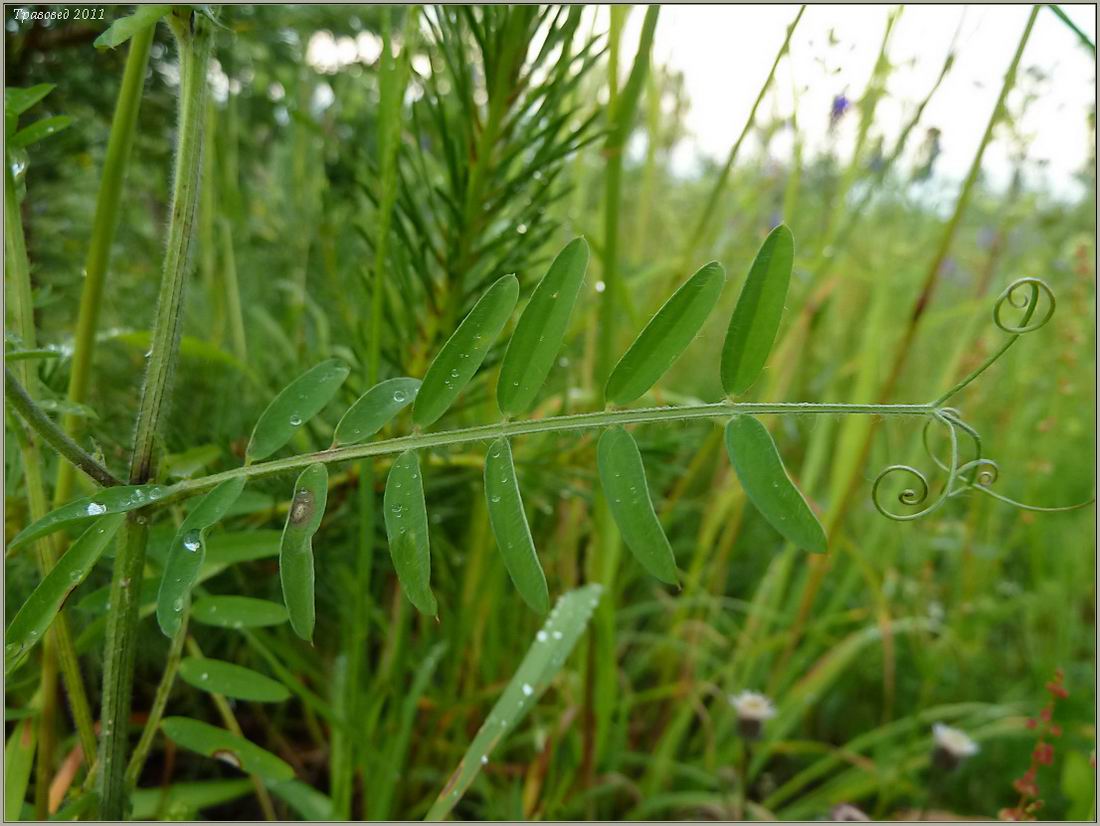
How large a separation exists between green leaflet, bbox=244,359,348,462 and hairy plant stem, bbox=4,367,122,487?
55 mm

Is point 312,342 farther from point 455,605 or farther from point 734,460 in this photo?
point 734,460

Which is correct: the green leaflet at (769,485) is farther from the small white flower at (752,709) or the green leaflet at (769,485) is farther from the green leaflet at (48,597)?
the small white flower at (752,709)

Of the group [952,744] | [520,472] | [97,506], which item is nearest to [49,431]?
[97,506]

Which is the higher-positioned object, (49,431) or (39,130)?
(39,130)

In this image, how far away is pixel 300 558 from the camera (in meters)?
0.31

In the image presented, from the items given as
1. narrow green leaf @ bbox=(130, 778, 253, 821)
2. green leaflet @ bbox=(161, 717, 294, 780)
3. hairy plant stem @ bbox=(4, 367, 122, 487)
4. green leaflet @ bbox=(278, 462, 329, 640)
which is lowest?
narrow green leaf @ bbox=(130, 778, 253, 821)

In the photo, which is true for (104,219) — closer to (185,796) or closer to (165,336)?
(165,336)

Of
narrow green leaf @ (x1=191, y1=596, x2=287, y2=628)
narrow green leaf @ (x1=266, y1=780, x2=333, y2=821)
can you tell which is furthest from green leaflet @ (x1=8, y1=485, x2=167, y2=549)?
narrow green leaf @ (x1=266, y1=780, x2=333, y2=821)

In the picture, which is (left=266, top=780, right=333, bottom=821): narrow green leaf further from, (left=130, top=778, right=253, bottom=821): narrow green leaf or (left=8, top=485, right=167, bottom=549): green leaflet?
(left=8, top=485, right=167, bottom=549): green leaflet

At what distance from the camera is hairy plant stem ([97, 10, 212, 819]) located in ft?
1.04

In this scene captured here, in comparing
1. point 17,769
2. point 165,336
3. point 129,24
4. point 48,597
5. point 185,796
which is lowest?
point 185,796

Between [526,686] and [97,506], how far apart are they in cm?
28

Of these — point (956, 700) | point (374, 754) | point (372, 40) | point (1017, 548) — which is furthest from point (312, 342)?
point (1017, 548)

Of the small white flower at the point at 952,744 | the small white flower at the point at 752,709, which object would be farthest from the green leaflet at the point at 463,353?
the small white flower at the point at 952,744
